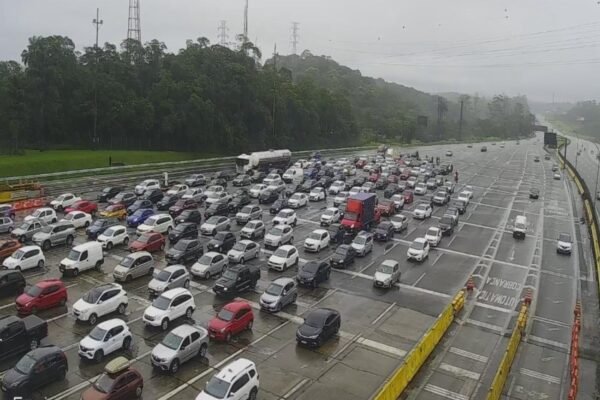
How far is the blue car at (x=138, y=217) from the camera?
46519 mm

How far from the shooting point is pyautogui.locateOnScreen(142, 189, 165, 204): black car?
182 ft

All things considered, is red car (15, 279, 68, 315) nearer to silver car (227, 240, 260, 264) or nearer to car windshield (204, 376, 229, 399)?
silver car (227, 240, 260, 264)

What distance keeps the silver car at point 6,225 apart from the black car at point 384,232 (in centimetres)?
3035

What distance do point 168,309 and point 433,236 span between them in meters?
27.2

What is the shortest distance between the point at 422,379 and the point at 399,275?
13664mm

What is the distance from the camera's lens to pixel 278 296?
100ft

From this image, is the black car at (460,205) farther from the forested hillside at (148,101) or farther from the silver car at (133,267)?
the forested hillside at (148,101)

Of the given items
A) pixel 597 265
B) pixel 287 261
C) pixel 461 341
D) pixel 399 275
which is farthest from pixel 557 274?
pixel 287 261

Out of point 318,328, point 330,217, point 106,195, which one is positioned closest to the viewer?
point 318,328

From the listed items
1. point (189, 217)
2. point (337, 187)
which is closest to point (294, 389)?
point (189, 217)

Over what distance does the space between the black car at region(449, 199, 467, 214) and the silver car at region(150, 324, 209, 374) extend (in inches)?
1691

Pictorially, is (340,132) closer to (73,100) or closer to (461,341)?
(73,100)

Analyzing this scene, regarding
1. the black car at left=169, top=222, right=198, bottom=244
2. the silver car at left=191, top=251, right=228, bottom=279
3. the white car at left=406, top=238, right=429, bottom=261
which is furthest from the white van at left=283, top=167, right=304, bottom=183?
the silver car at left=191, top=251, right=228, bottom=279

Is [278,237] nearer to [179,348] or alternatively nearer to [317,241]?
[317,241]
